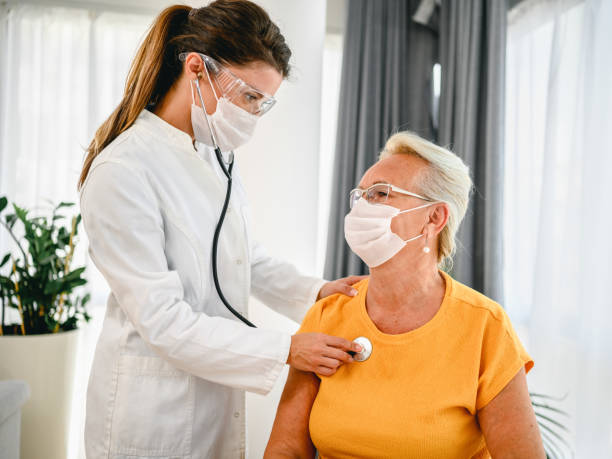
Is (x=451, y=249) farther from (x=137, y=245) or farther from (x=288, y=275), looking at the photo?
(x=137, y=245)

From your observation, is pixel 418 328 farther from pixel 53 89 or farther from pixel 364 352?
pixel 53 89

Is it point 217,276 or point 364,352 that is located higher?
point 217,276

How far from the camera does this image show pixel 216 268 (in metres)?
1.30

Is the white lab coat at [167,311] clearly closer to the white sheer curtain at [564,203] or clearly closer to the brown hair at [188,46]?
the brown hair at [188,46]

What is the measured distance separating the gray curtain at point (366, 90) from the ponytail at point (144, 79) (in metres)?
1.76

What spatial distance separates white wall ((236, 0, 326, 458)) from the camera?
92.5 inches

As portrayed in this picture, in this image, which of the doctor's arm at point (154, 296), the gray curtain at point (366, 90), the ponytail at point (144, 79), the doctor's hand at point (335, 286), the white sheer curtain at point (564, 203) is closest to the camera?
the doctor's arm at point (154, 296)

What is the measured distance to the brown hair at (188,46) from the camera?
1.20 metres

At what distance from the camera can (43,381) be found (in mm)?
2332

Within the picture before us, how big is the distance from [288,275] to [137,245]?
0.62 m

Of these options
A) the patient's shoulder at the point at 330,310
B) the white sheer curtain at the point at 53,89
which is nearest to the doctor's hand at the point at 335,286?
the patient's shoulder at the point at 330,310

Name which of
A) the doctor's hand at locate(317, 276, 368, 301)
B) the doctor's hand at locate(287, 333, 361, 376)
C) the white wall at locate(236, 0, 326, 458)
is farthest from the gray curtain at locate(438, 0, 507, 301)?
the doctor's hand at locate(287, 333, 361, 376)

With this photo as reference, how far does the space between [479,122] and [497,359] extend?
164 centimetres

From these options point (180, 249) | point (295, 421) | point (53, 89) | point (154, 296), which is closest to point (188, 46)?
point (180, 249)
